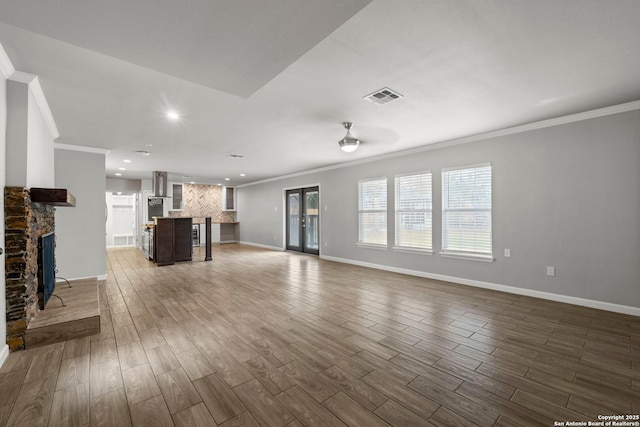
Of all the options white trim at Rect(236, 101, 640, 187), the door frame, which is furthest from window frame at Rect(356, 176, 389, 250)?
the door frame

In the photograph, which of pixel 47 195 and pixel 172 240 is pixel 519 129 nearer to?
pixel 47 195

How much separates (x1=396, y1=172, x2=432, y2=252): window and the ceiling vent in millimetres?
2570

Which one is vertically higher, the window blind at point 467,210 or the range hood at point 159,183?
the range hood at point 159,183

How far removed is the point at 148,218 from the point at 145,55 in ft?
31.6

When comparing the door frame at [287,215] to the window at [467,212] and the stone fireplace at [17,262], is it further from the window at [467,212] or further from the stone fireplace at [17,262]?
the stone fireplace at [17,262]

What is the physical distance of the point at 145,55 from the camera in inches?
66.2

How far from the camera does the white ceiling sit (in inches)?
56.2

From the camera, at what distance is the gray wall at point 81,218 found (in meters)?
4.72

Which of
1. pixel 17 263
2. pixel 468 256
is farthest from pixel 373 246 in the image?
pixel 17 263

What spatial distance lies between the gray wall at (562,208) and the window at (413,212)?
0.19 m

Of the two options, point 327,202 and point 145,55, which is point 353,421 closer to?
point 145,55

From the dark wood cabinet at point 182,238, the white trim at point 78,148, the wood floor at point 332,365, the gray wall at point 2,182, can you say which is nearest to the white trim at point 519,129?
the wood floor at point 332,365

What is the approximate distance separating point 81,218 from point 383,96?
17.9ft

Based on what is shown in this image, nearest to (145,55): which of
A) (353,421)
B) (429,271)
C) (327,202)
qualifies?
(353,421)
